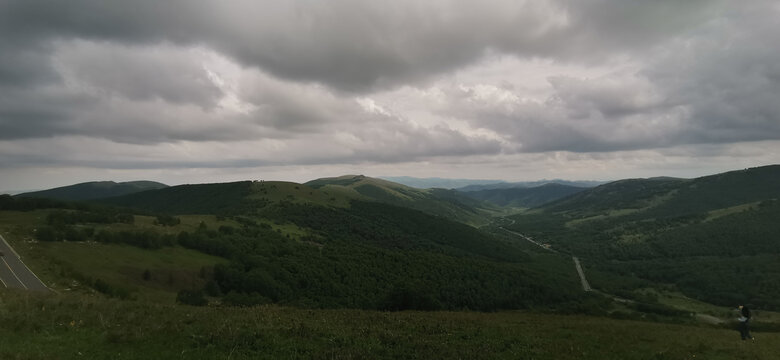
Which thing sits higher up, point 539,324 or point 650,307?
point 539,324

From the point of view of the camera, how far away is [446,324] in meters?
26.1

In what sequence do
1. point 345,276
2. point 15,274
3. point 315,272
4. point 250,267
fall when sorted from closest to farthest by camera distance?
point 15,274 → point 250,267 → point 315,272 → point 345,276

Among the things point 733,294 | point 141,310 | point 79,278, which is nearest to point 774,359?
point 141,310

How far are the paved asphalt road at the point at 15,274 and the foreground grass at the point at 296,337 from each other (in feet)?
102

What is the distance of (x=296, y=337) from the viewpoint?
19.8 metres

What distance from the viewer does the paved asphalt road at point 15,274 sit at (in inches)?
1793

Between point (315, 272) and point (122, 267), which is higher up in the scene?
point (122, 267)

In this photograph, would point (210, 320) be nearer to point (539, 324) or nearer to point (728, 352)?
point (539, 324)

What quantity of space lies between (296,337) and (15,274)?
5701cm

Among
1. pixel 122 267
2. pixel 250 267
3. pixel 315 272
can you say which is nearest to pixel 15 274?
pixel 122 267

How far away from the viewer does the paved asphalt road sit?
45.5 m

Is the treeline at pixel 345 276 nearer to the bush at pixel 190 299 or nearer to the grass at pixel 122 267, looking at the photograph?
the bush at pixel 190 299

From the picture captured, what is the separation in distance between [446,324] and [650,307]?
154m

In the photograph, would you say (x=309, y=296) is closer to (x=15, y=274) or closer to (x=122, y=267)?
(x=122, y=267)
